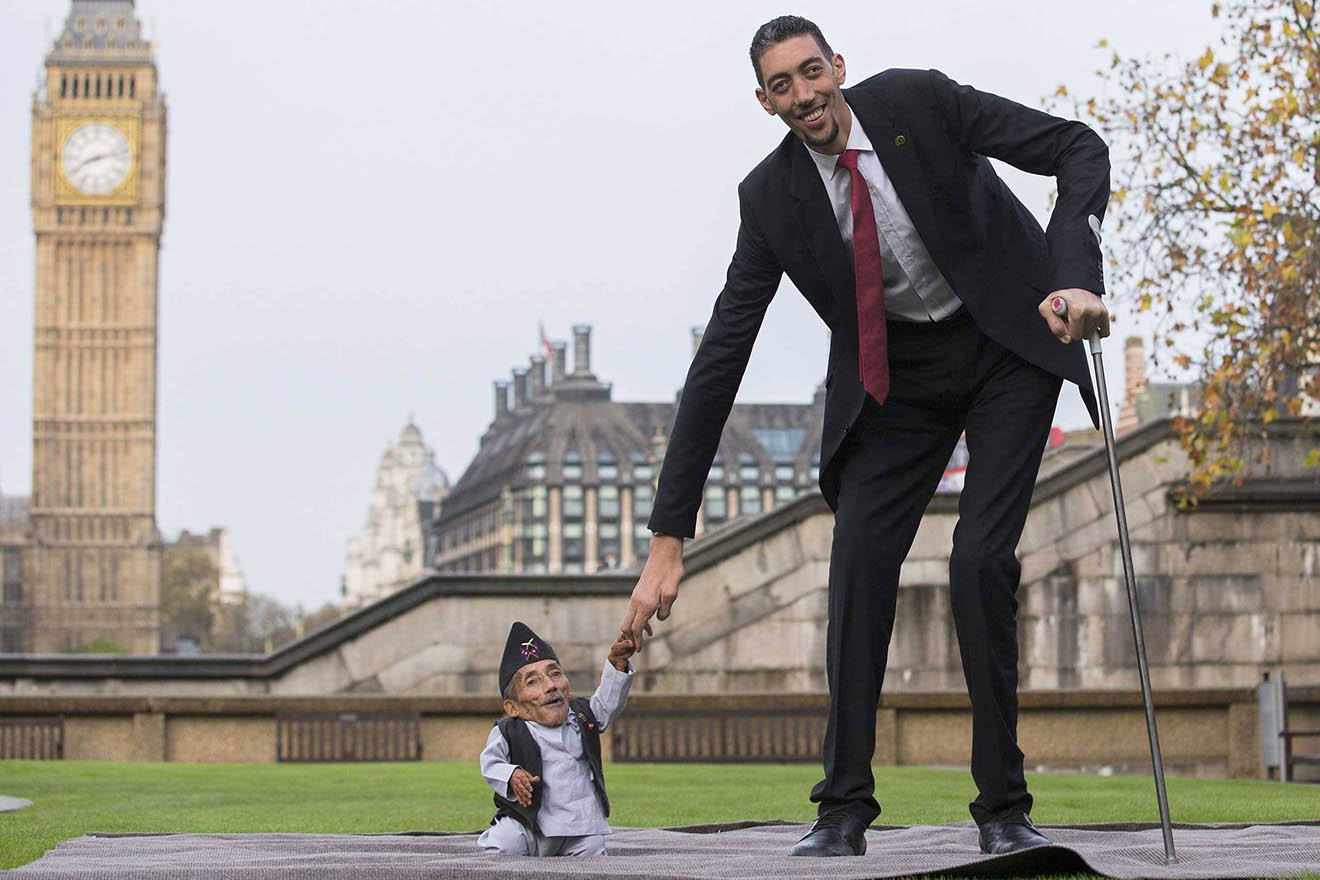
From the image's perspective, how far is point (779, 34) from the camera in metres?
4.93

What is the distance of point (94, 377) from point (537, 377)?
128 feet

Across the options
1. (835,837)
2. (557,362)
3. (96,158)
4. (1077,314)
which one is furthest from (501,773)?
(557,362)

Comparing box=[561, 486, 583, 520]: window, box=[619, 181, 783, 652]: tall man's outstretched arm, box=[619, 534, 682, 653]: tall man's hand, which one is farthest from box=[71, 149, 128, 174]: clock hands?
box=[619, 534, 682, 653]: tall man's hand

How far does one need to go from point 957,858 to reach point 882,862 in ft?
0.66

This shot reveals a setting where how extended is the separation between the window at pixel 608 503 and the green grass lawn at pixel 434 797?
132 meters

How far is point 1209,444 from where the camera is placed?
54.3 feet

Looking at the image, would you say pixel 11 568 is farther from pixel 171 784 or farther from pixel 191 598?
pixel 171 784

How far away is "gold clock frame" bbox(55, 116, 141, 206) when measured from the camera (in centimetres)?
13850

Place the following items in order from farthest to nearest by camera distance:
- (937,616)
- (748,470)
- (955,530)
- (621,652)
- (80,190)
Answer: (748,470) < (80,190) < (937,616) < (621,652) < (955,530)

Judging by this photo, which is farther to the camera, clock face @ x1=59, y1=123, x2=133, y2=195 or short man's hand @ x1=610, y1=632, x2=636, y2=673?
clock face @ x1=59, y1=123, x2=133, y2=195

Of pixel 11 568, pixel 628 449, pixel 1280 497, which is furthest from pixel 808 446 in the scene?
pixel 1280 497

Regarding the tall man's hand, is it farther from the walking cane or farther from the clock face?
the clock face

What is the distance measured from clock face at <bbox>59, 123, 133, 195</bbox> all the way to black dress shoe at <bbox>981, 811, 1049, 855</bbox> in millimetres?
139830

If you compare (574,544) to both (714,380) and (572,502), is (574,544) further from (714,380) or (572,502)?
(714,380)
